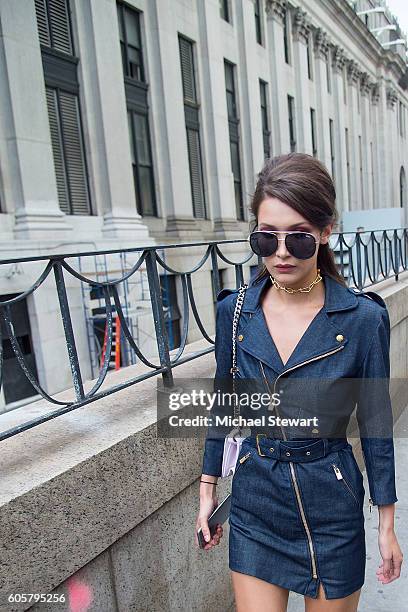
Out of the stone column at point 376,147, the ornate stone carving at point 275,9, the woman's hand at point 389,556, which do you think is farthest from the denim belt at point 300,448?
the stone column at point 376,147

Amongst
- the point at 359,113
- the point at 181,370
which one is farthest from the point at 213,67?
the point at 359,113

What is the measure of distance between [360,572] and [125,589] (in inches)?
44.3

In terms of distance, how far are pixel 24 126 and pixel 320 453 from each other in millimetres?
11268

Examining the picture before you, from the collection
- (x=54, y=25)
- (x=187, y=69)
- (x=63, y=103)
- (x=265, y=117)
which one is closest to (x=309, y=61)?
(x=265, y=117)

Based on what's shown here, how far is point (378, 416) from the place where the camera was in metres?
1.70

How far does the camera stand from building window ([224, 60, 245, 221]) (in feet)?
65.7

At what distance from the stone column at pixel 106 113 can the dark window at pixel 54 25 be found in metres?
0.29

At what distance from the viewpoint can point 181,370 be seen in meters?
3.36

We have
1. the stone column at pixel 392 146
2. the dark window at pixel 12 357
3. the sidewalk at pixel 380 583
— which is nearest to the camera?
the sidewalk at pixel 380 583

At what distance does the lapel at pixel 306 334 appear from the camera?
5.29 ft

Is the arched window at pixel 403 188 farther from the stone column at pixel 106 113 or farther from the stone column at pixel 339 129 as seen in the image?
the stone column at pixel 106 113

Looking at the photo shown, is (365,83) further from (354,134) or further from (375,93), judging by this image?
(354,134)

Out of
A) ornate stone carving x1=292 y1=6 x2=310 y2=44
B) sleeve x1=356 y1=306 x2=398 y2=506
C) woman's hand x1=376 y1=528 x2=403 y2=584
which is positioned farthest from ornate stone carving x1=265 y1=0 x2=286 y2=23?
woman's hand x1=376 y1=528 x2=403 y2=584

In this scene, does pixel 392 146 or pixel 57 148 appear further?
pixel 392 146
